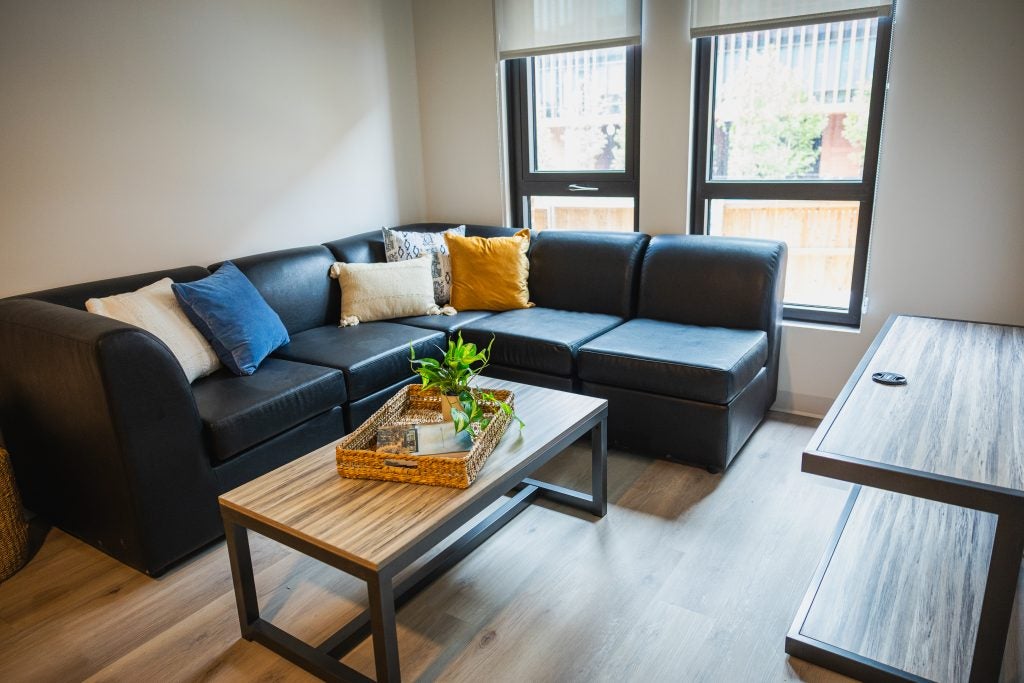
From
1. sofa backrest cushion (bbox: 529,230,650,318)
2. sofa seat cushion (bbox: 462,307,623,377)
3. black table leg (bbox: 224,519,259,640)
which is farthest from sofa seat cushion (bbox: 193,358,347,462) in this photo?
sofa backrest cushion (bbox: 529,230,650,318)

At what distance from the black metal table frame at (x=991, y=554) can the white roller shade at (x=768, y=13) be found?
205 centimetres

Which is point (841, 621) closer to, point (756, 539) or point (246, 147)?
point (756, 539)

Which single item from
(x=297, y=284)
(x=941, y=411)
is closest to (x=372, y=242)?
(x=297, y=284)

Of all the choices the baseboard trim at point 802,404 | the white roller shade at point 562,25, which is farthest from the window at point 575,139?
the baseboard trim at point 802,404

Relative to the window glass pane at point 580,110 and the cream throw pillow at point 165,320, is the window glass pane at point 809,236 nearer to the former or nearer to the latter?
the window glass pane at point 580,110

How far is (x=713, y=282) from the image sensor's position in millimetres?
3240

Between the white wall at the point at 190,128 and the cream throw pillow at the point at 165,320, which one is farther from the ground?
the white wall at the point at 190,128

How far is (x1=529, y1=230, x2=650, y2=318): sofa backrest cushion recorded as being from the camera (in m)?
3.50

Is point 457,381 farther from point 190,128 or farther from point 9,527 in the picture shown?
point 190,128

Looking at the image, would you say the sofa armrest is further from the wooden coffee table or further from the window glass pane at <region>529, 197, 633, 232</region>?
the window glass pane at <region>529, 197, 633, 232</region>

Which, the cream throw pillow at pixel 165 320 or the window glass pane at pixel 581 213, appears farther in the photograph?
the window glass pane at pixel 581 213

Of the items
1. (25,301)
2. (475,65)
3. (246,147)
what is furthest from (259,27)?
(25,301)

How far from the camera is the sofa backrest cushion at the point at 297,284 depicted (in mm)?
3221

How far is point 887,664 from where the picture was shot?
1.80 m
